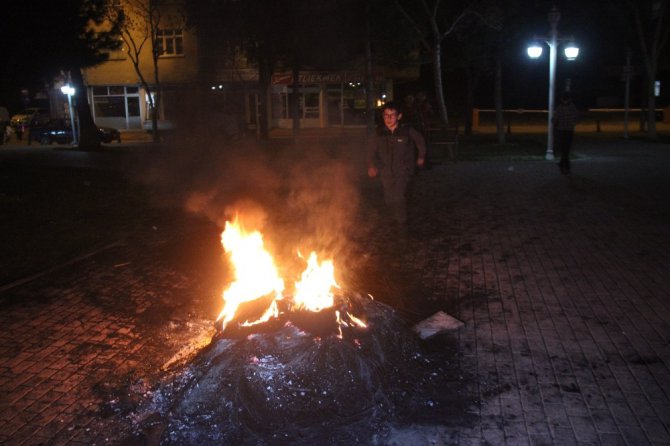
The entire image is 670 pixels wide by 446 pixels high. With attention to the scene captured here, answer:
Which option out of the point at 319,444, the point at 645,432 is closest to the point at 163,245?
the point at 319,444

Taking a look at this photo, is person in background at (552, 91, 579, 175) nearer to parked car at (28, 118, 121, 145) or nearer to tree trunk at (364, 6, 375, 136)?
tree trunk at (364, 6, 375, 136)

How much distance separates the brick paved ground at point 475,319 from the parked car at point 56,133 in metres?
27.3

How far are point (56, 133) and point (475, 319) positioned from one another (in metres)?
34.8

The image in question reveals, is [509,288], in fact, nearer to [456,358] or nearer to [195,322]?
[456,358]

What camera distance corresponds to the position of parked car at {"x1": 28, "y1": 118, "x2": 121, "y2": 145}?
117 ft

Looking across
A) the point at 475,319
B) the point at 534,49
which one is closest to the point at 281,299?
the point at 475,319

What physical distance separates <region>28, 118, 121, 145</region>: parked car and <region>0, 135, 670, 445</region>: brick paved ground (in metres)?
27.3

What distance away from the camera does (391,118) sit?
350 inches

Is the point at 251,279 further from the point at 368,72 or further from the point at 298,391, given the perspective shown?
the point at 368,72

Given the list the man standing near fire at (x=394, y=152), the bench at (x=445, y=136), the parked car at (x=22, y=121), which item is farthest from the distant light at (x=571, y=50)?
the parked car at (x=22, y=121)

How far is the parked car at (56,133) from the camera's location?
3562cm

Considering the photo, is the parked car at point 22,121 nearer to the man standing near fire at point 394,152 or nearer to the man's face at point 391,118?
the man standing near fire at point 394,152

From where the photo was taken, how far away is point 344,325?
4852 mm

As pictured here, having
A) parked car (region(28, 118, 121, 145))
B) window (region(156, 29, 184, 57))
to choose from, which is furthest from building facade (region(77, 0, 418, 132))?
parked car (region(28, 118, 121, 145))
